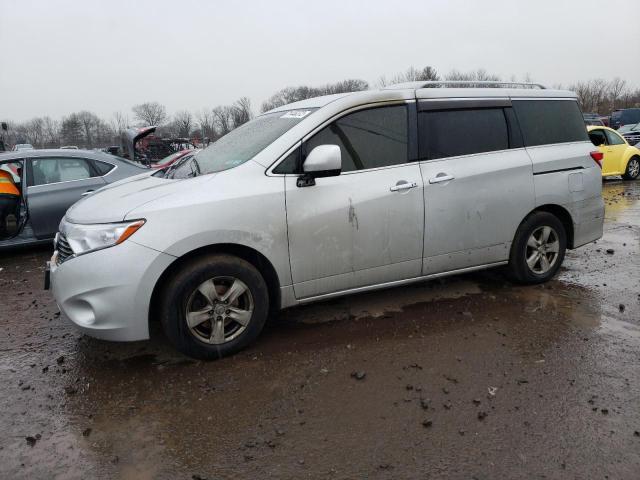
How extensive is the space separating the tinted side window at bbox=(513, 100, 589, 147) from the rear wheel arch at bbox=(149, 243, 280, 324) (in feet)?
9.30

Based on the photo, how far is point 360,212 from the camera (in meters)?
3.64

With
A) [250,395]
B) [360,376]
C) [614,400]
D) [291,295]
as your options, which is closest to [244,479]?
[250,395]

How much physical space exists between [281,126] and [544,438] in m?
2.83

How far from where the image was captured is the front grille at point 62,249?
11.0 ft

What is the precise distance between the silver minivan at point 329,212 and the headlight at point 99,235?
0.03 feet

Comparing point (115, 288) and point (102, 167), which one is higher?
point (102, 167)

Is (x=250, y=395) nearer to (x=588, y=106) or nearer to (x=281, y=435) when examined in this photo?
(x=281, y=435)

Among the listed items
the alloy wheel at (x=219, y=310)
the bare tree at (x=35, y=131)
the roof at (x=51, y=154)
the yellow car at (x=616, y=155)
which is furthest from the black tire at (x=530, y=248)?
the bare tree at (x=35, y=131)

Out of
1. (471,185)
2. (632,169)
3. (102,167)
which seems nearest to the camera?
(471,185)

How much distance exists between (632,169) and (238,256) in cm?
1462

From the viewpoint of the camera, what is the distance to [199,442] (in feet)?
8.39

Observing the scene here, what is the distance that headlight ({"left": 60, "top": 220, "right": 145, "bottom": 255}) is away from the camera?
307cm

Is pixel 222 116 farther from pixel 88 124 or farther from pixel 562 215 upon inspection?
pixel 562 215

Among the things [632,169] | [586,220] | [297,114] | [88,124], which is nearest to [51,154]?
[297,114]
